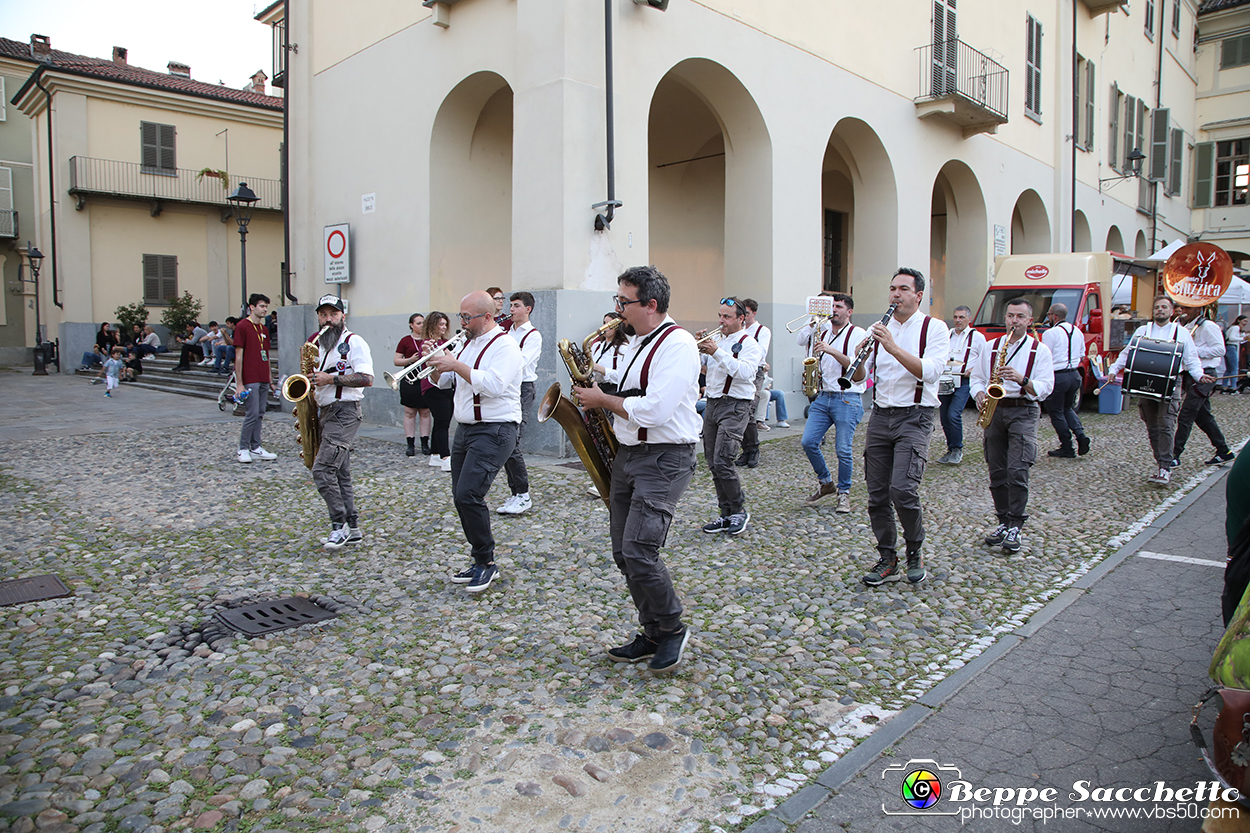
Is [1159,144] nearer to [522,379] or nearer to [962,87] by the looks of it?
[962,87]

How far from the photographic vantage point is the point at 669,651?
145 inches

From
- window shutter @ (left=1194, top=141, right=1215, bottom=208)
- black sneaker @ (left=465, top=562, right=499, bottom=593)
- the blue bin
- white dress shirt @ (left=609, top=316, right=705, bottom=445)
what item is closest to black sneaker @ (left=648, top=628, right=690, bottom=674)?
white dress shirt @ (left=609, top=316, right=705, bottom=445)

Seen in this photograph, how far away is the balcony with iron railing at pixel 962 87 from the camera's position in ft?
47.2

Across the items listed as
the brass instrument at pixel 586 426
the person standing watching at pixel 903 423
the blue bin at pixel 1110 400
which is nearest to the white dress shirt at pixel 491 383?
the brass instrument at pixel 586 426

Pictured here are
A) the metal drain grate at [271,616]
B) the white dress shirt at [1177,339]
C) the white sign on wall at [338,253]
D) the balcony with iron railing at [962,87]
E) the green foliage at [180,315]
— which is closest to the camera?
the metal drain grate at [271,616]

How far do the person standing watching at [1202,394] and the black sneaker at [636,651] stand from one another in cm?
652

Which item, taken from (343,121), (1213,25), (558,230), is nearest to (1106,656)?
(558,230)

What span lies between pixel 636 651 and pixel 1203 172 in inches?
1351

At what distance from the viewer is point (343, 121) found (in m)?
12.8

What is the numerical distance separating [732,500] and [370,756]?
3.63 m

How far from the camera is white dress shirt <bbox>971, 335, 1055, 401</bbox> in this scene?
18.4ft

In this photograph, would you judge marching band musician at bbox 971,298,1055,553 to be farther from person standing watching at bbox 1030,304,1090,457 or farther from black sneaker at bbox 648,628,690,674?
person standing watching at bbox 1030,304,1090,457

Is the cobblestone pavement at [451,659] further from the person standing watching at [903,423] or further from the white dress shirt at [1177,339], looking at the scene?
the white dress shirt at [1177,339]

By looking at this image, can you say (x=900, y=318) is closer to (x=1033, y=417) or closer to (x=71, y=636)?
(x=1033, y=417)
